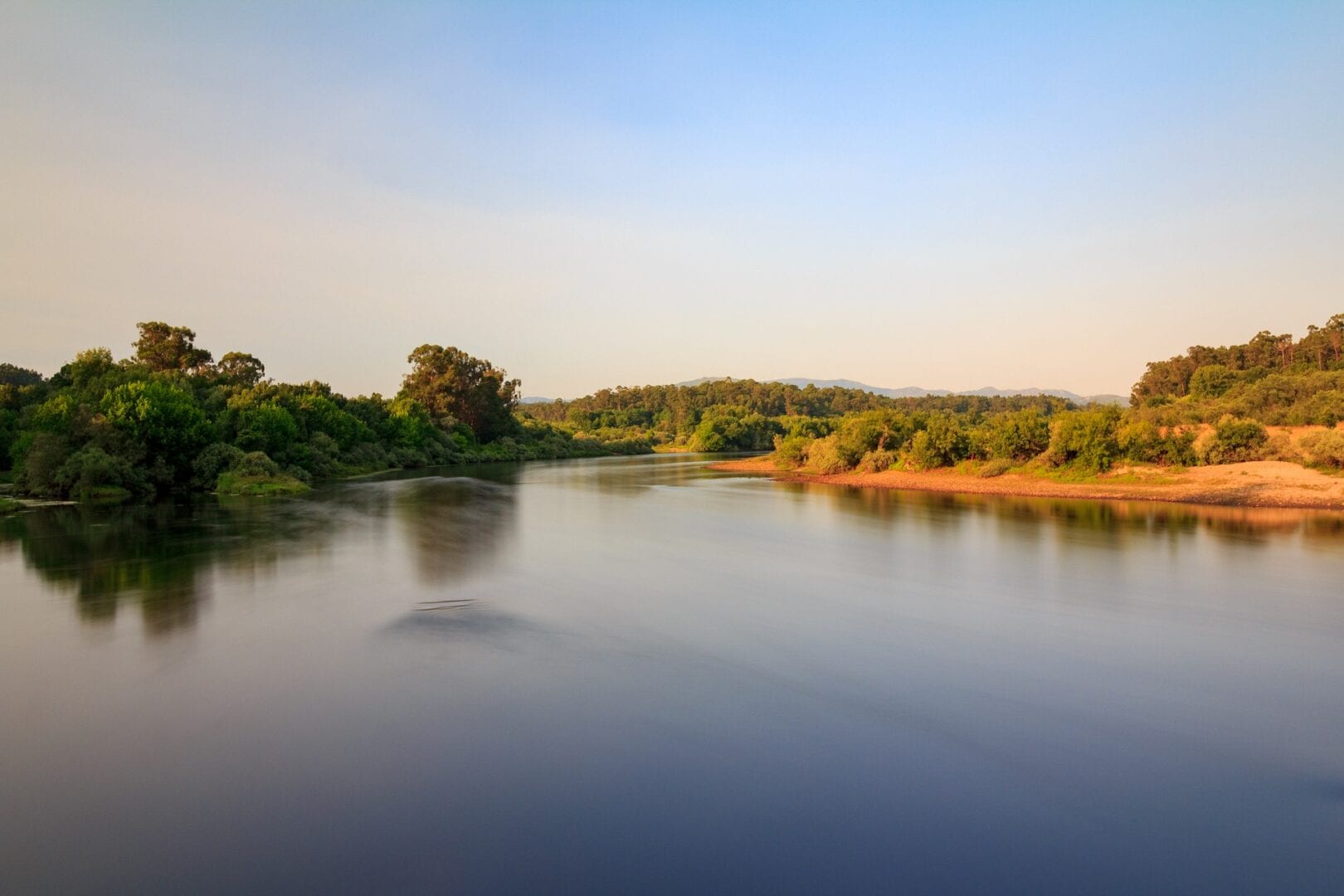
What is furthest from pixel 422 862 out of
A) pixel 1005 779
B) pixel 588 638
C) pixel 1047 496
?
pixel 1047 496

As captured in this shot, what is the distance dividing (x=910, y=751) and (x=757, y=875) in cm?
264

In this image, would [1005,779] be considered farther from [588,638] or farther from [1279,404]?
[1279,404]

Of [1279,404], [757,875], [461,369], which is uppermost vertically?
[461,369]

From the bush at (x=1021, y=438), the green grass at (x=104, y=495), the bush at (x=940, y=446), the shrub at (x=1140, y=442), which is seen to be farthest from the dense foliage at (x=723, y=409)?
the green grass at (x=104, y=495)

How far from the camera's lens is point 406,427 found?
199 ft

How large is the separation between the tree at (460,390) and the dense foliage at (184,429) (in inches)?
218

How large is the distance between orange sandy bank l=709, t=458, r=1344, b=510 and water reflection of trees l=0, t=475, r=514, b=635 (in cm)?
2302

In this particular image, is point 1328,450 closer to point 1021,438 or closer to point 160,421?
point 1021,438

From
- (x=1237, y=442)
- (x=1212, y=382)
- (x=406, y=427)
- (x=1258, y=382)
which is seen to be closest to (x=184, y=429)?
(x=406, y=427)

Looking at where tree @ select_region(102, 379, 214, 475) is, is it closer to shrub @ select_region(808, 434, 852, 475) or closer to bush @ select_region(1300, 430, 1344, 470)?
shrub @ select_region(808, 434, 852, 475)

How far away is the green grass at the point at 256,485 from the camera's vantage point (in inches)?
1321

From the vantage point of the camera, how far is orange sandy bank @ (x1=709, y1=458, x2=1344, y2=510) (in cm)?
2667

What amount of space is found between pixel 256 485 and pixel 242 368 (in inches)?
887

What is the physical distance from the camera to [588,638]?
11141 mm
